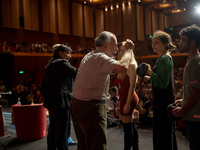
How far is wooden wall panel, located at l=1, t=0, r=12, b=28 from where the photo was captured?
35.3 feet

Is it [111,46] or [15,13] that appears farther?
[15,13]

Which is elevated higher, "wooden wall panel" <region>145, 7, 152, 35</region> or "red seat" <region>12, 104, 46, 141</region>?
"wooden wall panel" <region>145, 7, 152, 35</region>

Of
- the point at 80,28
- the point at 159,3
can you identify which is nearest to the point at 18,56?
the point at 80,28

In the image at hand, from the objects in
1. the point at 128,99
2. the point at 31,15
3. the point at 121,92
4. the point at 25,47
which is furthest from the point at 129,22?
the point at 128,99

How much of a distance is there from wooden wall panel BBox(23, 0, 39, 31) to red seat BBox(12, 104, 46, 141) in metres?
9.61

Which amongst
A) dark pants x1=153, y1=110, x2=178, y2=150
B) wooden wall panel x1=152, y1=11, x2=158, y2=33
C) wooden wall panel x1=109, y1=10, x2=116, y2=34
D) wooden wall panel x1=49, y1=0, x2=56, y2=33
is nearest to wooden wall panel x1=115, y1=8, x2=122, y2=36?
wooden wall panel x1=109, y1=10, x2=116, y2=34

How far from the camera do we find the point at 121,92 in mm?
2221

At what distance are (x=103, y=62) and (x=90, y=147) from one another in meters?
0.64

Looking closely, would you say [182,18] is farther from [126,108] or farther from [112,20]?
[126,108]

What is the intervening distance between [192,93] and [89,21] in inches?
557

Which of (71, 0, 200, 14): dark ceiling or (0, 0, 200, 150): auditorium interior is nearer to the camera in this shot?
(0, 0, 200, 150): auditorium interior

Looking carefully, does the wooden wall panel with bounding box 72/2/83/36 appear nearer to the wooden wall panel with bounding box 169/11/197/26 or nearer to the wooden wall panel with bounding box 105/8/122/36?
the wooden wall panel with bounding box 105/8/122/36

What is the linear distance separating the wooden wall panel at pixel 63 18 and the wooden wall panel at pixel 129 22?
4.73 meters

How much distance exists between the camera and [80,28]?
14.3m
